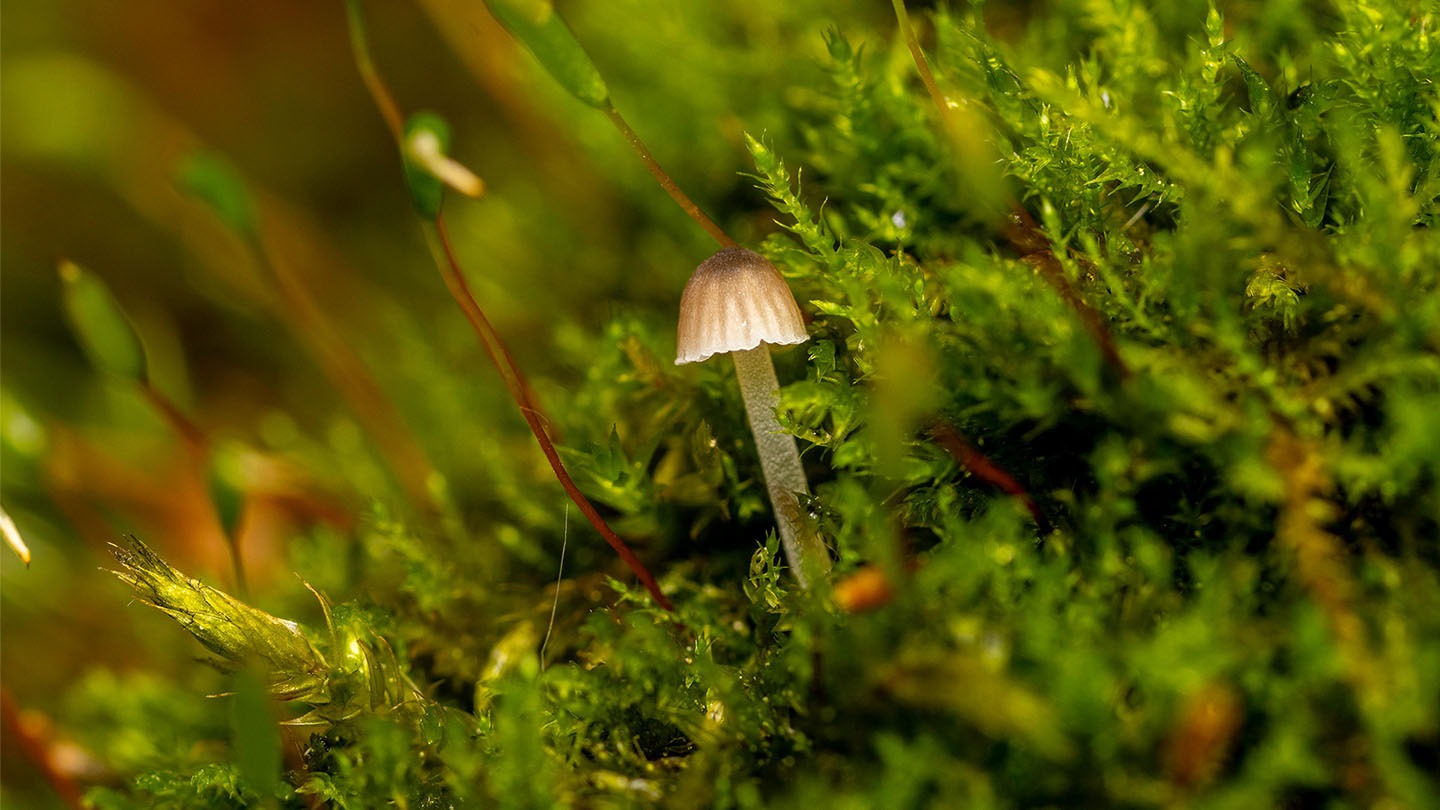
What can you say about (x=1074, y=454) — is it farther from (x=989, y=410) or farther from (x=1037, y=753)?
(x=1037, y=753)

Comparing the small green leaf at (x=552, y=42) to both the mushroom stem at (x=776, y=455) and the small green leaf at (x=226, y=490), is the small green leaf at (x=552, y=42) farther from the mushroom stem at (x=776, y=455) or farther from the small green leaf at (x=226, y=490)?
the small green leaf at (x=226, y=490)

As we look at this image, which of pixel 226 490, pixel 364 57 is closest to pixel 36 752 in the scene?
pixel 226 490

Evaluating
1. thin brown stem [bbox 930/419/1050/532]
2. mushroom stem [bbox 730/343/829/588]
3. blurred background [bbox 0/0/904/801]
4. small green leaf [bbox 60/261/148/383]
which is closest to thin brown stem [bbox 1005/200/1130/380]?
thin brown stem [bbox 930/419/1050/532]

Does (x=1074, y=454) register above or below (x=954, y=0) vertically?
below

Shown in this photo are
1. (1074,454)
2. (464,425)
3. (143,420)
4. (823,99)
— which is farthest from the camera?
(143,420)

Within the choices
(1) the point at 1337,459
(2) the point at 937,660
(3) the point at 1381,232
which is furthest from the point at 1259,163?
(2) the point at 937,660

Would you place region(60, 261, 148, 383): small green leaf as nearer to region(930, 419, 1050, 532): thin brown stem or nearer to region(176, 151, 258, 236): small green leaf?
region(176, 151, 258, 236): small green leaf

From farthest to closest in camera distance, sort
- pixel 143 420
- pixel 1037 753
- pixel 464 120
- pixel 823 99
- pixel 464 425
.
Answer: pixel 464 120
pixel 143 420
pixel 464 425
pixel 823 99
pixel 1037 753
